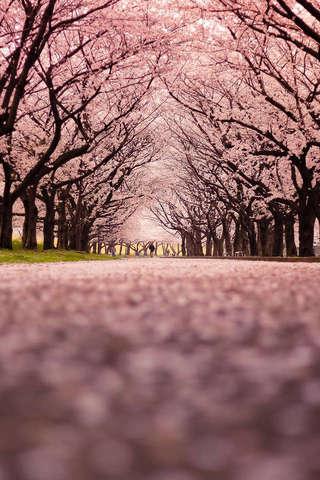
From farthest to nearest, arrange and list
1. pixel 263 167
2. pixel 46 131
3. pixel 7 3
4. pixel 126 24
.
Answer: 1. pixel 263 167
2. pixel 46 131
3. pixel 126 24
4. pixel 7 3

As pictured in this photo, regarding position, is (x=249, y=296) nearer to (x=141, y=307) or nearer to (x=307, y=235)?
(x=141, y=307)

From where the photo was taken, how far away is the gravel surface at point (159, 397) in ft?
3.73

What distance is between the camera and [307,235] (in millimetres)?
25109

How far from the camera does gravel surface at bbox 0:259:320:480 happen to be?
3.73 feet

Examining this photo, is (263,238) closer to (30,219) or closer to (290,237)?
(290,237)

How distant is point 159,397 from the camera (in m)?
1.70

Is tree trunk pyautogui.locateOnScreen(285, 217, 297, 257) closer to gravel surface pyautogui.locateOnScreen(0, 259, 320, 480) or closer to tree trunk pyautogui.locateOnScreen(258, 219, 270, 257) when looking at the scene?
tree trunk pyautogui.locateOnScreen(258, 219, 270, 257)

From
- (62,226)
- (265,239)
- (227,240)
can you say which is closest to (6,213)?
(62,226)

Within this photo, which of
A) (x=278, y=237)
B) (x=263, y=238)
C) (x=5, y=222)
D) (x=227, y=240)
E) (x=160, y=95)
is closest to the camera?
(x=5, y=222)

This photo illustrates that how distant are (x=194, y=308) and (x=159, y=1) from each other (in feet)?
64.3

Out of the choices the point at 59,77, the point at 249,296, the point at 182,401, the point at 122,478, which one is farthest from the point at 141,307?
the point at 59,77

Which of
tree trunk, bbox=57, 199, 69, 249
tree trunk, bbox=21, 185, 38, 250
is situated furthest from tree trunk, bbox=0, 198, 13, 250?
tree trunk, bbox=57, 199, 69, 249

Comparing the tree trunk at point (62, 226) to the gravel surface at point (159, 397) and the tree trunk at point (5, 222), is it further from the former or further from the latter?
the gravel surface at point (159, 397)

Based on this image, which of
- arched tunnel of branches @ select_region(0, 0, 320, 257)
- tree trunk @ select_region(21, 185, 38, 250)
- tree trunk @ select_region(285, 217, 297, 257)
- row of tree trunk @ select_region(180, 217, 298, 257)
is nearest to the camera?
arched tunnel of branches @ select_region(0, 0, 320, 257)
